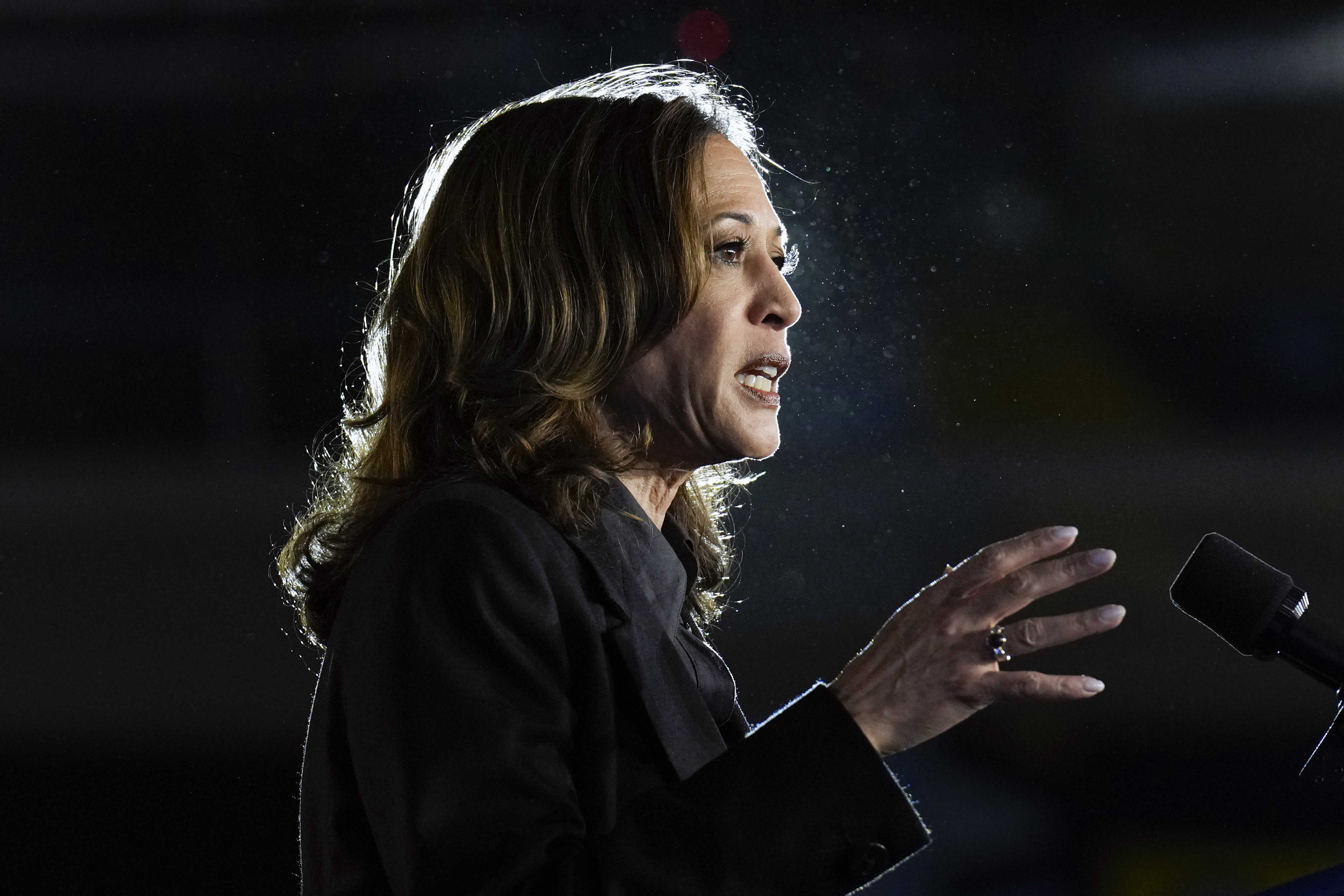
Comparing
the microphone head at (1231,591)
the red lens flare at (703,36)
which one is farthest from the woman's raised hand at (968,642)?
the red lens flare at (703,36)

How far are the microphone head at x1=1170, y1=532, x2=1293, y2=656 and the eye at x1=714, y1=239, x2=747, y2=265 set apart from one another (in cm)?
48

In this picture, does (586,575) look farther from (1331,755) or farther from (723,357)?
(1331,755)

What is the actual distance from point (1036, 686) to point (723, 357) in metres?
0.45

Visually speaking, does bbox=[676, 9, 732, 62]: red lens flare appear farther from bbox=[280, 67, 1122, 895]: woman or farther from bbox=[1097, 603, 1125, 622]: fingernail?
bbox=[1097, 603, 1125, 622]: fingernail

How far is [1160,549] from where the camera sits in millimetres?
1993

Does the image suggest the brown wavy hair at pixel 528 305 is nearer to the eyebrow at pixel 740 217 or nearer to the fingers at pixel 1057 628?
the eyebrow at pixel 740 217

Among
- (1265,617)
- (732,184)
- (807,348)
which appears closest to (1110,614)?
(1265,617)

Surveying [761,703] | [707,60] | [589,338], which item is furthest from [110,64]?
[761,703]

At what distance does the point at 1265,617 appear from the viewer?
0.74 metres

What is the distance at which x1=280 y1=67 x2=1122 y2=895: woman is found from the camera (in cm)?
71

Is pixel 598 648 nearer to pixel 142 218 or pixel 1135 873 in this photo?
pixel 142 218

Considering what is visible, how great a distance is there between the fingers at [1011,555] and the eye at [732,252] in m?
0.46

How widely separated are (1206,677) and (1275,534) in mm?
280

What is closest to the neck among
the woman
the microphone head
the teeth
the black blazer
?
the woman
